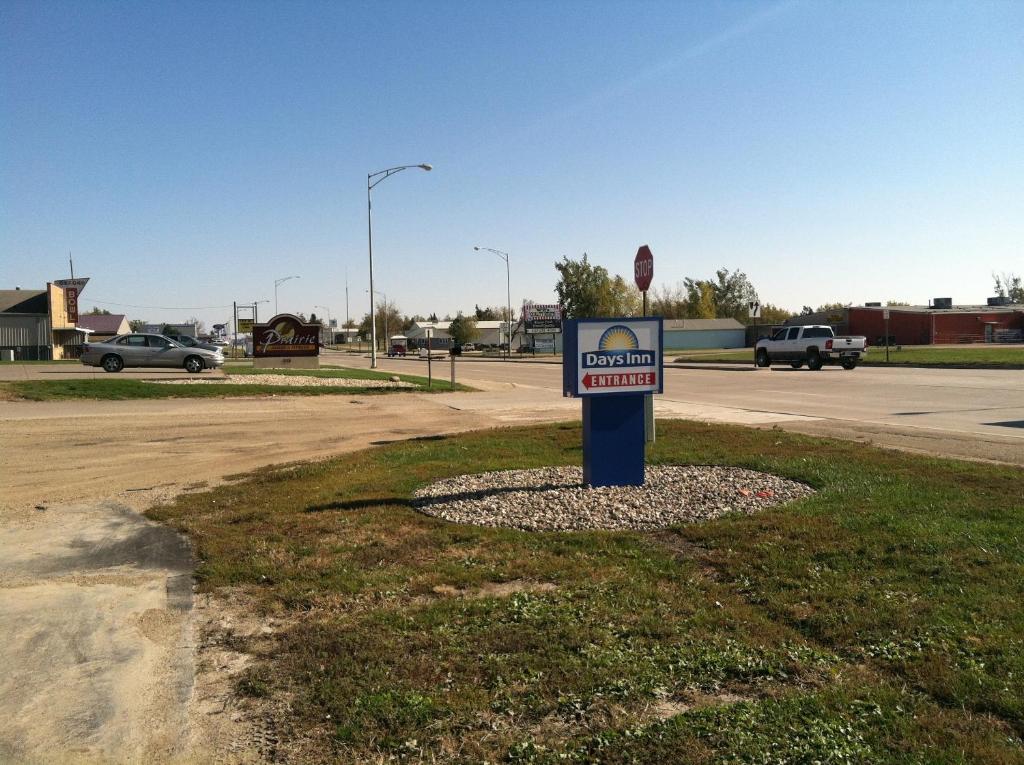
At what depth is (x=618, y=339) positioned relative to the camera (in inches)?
352

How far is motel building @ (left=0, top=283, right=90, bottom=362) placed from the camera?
170 ft

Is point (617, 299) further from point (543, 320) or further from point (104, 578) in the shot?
point (104, 578)

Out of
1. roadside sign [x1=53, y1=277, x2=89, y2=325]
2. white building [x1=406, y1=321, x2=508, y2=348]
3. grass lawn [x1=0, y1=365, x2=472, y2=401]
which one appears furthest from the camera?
white building [x1=406, y1=321, x2=508, y2=348]

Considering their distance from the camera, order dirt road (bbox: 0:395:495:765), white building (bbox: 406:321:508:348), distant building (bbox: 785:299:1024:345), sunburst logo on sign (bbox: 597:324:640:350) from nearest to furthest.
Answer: dirt road (bbox: 0:395:495:765) < sunburst logo on sign (bbox: 597:324:640:350) < distant building (bbox: 785:299:1024:345) < white building (bbox: 406:321:508:348)

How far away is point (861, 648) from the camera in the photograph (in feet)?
14.0

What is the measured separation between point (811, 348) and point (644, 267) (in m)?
28.6

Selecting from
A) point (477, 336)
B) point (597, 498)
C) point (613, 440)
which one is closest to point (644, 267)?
point (613, 440)

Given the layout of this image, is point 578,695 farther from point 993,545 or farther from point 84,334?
point 84,334

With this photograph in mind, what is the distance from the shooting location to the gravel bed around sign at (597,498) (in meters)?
7.44

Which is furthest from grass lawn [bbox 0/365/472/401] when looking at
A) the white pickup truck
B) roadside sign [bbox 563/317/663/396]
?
the white pickup truck

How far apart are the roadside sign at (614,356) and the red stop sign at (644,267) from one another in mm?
1083

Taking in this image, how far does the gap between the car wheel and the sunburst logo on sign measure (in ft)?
88.2

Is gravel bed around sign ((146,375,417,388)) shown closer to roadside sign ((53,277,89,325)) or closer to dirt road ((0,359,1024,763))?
dirt road ((0,359,1024,763))

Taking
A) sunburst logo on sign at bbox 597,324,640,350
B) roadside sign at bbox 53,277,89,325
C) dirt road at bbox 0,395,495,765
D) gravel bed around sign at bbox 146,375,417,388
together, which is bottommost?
dirt road at bbox 0,395,495,765
